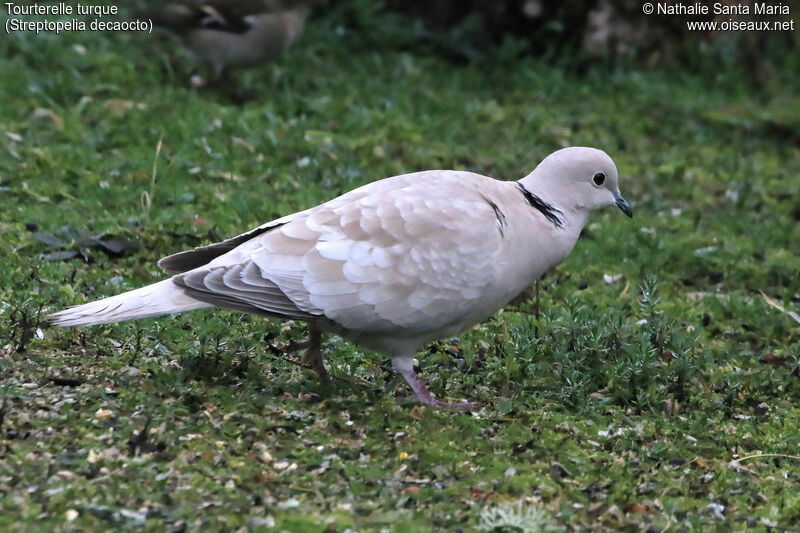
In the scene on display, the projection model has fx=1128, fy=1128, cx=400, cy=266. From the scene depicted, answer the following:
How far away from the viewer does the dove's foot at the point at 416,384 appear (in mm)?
4262

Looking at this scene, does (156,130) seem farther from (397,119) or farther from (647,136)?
(647,136)

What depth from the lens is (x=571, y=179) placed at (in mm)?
4586

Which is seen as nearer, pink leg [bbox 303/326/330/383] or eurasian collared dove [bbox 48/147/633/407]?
eurasian collared dove [bbox 48/147/633/407]

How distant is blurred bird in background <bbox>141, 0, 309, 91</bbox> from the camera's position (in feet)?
27.0

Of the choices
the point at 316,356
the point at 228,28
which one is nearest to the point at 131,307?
the point at 316,356

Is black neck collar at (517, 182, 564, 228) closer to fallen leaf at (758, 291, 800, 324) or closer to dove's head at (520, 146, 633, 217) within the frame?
dove's head at (520, 146, 633, 217)

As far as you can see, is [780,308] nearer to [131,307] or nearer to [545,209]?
[545,209]

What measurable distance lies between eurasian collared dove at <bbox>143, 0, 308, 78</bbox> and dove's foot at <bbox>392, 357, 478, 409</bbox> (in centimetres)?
454

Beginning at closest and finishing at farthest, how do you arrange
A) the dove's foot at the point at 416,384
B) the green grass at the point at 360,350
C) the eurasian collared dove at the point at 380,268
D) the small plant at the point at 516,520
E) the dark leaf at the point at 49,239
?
the small plant at the point at 516,520
the green grass at the point at 360,350
the eurasian collared dove at the point at 380,268
the dove's foot at the point at 416,384
the dark leaf at the point at 49,239

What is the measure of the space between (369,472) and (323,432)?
319 millimetres

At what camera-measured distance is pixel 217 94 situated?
8180 millimetres

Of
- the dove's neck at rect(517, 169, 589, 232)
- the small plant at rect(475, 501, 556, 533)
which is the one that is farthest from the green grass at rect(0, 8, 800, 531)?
the dove's neck at rect(517, 169, 589, 232)

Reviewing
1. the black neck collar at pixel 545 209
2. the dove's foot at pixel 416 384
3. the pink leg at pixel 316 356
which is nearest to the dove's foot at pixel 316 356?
the pink leg at pixel 316 356

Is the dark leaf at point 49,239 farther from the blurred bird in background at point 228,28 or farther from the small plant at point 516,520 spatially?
the blurred bird in background at point 228,28
